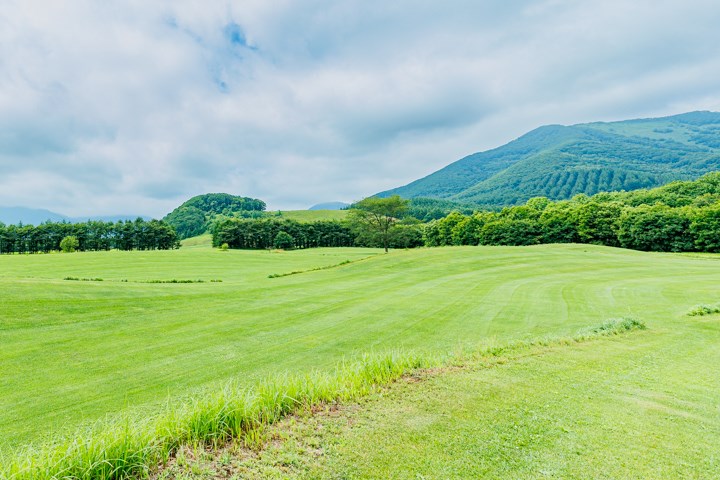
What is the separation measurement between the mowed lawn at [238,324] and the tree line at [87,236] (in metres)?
85.8

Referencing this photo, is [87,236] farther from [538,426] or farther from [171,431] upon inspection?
[538,426]

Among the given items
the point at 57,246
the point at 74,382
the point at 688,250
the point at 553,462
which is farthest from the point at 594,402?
the point at 57,246

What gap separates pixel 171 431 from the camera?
3.71 meters

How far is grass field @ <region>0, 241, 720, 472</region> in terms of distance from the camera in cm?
586

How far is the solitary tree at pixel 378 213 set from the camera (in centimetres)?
5781

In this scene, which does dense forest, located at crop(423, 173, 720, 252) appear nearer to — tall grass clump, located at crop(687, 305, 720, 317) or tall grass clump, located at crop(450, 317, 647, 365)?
tall grass clump, located at crop(687, 305, 720, 317)

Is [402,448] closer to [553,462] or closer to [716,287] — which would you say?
[553,462]

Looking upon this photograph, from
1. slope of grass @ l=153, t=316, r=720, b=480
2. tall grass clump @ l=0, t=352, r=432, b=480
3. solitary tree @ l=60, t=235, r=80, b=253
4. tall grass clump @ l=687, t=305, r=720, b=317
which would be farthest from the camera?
solitary tree @ l=60, t=235, r=80, b=253

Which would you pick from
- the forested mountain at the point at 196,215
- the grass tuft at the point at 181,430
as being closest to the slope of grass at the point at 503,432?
the grass tuft at the point at 181,430

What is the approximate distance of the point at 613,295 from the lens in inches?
739

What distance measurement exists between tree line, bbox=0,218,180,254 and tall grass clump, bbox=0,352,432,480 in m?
99.6

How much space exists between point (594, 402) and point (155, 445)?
5.58 metres

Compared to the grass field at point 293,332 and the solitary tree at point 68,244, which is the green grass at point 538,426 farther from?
the solitary tree at point 68,244

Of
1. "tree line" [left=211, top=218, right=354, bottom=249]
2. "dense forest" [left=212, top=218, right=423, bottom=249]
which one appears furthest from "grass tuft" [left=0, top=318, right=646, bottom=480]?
"tree line" [left=211, top=218, right=354, bottom=249]
